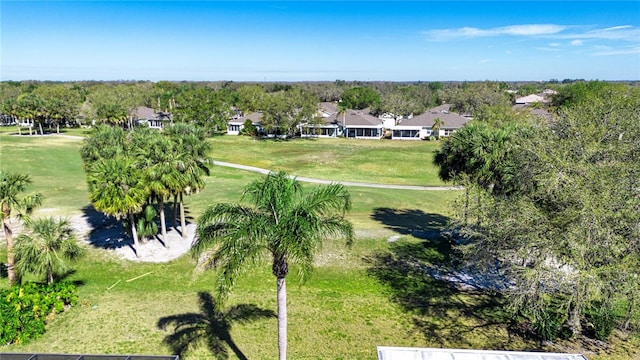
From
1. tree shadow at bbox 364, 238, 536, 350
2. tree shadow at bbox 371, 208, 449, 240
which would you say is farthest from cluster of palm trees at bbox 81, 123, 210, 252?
tree shadow at bbox 371, 208, 449, 240

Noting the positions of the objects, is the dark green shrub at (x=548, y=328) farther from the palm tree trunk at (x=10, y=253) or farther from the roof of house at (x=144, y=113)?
the roof of house at (x=144, y=113)

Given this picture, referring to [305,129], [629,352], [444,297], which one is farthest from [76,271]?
[305,129]

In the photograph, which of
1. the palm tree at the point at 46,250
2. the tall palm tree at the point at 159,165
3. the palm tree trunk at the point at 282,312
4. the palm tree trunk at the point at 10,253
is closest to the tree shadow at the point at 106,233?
the tall palm tree at the point at 159,165

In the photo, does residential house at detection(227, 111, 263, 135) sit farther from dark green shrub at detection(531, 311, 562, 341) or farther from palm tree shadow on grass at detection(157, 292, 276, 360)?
dark green shrub at detection(531, 311, 562, 341)

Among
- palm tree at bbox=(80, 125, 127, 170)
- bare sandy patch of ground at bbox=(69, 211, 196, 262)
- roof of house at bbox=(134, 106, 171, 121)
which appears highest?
roof of house at bbox=(134, 106, 171, 121)

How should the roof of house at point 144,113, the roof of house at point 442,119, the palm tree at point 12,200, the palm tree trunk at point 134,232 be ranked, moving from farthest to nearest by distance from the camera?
the roof of house at point 144,113 → the roof of house at point 442,119 → the palm tree trunk at point 134,232 → the palm tree at point 12,200

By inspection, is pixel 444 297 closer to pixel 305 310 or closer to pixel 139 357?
pixel 305 310
